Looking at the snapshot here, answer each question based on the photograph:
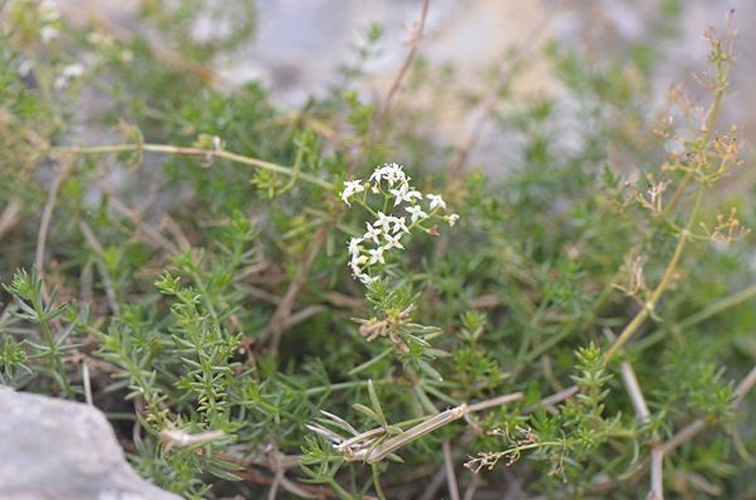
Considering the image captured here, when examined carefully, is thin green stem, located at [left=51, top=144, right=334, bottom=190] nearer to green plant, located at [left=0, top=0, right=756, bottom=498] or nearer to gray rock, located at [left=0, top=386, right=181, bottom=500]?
green plant, located at [left=0, top=0, right=756, bottom=498]

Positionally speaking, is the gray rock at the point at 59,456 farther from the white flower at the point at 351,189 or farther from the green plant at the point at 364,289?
the white flower at the point at 351,189

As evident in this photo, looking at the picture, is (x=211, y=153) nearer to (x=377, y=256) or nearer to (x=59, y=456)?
(x=377, y=256)

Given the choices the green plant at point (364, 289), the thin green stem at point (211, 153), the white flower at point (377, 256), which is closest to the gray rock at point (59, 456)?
the green plant at point (364, 289)

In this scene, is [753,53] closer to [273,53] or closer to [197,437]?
[273,53]

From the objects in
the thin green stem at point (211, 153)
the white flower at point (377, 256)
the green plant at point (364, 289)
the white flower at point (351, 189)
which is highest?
the white flower at point (351, 189)

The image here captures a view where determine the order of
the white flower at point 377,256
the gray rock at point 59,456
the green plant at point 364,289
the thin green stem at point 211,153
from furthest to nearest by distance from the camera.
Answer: the thin green stem at point 211,153 → the green plant at point 364,289 → the white flower at point 377,256 → the gray rock at point 59,456

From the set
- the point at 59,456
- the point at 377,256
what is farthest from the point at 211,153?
the point at 59,456

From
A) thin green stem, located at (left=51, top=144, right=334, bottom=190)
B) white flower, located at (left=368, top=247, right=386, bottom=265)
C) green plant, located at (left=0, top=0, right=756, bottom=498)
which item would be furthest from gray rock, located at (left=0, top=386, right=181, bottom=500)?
thin green stem, located at (left=51, top=144, right=334, bottom=190)

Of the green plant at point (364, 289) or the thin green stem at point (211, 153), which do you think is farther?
the thin green stem at point (211, 153)
